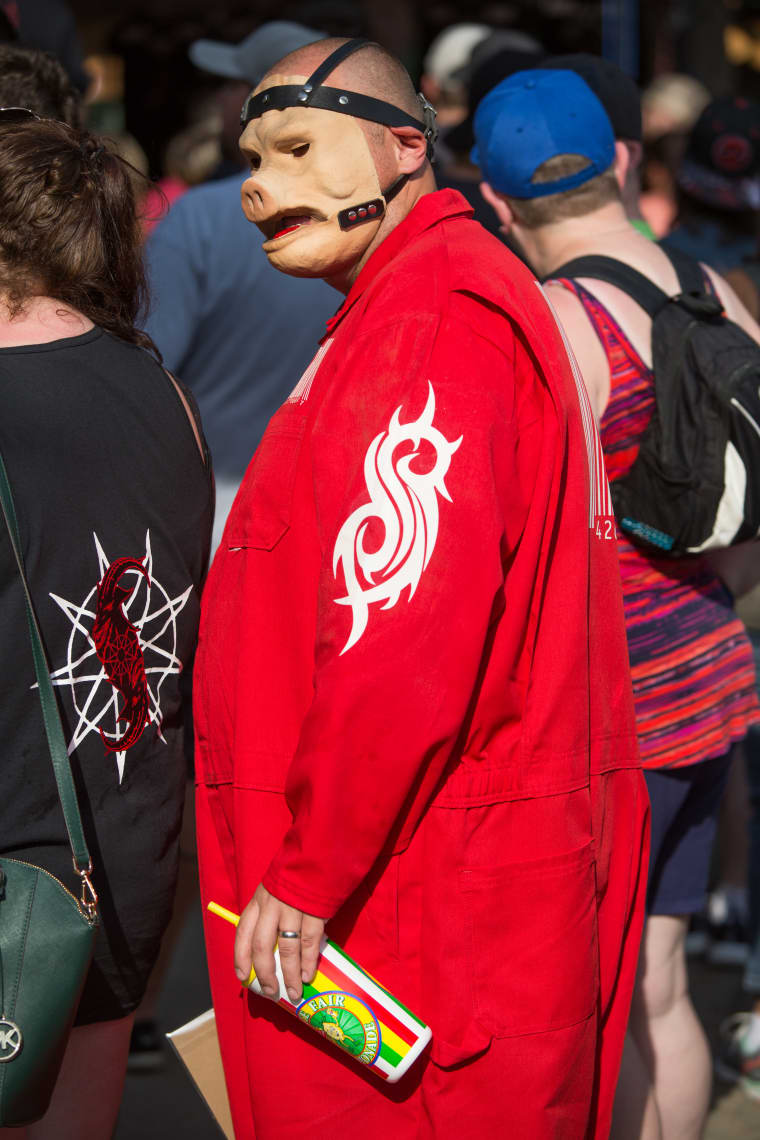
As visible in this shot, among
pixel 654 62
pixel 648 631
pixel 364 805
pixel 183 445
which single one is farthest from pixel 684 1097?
pixel 654 62

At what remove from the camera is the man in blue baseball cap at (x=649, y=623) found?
2.63m

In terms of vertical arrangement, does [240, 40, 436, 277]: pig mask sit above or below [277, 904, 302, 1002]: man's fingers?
above

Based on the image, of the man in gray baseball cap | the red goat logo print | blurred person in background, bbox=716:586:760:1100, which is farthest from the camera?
the man in gray baseball cap

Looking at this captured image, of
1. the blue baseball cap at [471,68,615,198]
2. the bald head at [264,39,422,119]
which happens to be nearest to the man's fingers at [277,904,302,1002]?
the bald head at [264,39,422,119]

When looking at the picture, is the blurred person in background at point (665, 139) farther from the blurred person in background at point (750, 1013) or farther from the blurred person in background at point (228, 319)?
the blurred person in background at point (228, 319)

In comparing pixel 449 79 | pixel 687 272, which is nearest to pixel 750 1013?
pixel 687 272

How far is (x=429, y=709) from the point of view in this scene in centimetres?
171

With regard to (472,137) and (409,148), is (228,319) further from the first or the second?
(409,148)

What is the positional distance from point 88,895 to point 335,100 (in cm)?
120

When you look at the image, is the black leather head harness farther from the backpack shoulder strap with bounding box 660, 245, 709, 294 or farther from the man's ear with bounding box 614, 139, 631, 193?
the man's ear with bounding box 614, 139, 631, 193

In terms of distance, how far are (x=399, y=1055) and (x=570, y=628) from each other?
0.62 m

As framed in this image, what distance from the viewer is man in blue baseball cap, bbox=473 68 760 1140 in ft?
8.64

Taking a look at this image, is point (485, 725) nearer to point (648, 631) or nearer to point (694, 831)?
point (648, 631)

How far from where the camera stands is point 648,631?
2.65 meters
